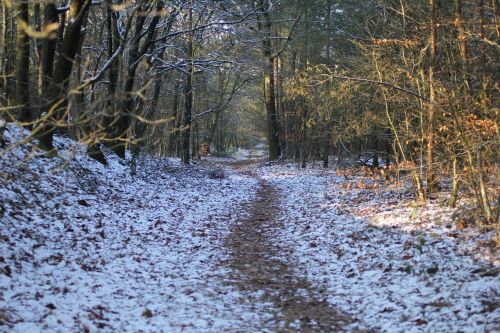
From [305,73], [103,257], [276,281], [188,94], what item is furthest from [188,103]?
[276,281]

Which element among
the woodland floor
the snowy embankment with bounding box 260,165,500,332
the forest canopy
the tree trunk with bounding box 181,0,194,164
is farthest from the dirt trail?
the tree trunk with bounding box 181,0,194,164

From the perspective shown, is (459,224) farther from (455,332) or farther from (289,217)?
(289,217)

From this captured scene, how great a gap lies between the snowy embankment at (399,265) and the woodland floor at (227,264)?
0.03 m

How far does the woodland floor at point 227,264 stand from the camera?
17.7 feet

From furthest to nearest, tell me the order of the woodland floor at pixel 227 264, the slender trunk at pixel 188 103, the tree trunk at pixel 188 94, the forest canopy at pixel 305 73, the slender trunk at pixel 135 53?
1. the slender trunk at pixel 188 103
2. the tree trunk at pixel 188 94
3. the slender trunk at pixel 135 53
4. the forest canopy at pixel 305 73
5. the woodland floor at pixel 227 264

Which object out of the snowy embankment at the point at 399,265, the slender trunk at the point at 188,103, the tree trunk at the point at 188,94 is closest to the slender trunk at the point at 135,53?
the tree trunk at the point at 188,94

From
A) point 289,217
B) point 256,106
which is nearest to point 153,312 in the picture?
point 289,217

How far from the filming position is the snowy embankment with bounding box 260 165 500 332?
5285 mm

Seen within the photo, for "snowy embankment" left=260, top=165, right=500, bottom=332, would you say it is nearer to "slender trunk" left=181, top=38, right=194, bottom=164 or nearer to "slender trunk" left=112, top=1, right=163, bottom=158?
"slender trunk" left=112, top=1, right=163, bottom=158

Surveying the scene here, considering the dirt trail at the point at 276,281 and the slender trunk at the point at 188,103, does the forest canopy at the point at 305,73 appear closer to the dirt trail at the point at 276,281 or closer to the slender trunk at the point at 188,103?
the slender trunk at the point at 188,103

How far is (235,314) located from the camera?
229 inches

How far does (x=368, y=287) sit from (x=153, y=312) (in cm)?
325

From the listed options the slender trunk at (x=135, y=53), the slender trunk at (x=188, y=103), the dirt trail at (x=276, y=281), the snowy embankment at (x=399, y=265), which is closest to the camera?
the snowy embankment at (x=399, y=265)

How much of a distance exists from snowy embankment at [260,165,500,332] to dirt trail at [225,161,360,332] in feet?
0.85
